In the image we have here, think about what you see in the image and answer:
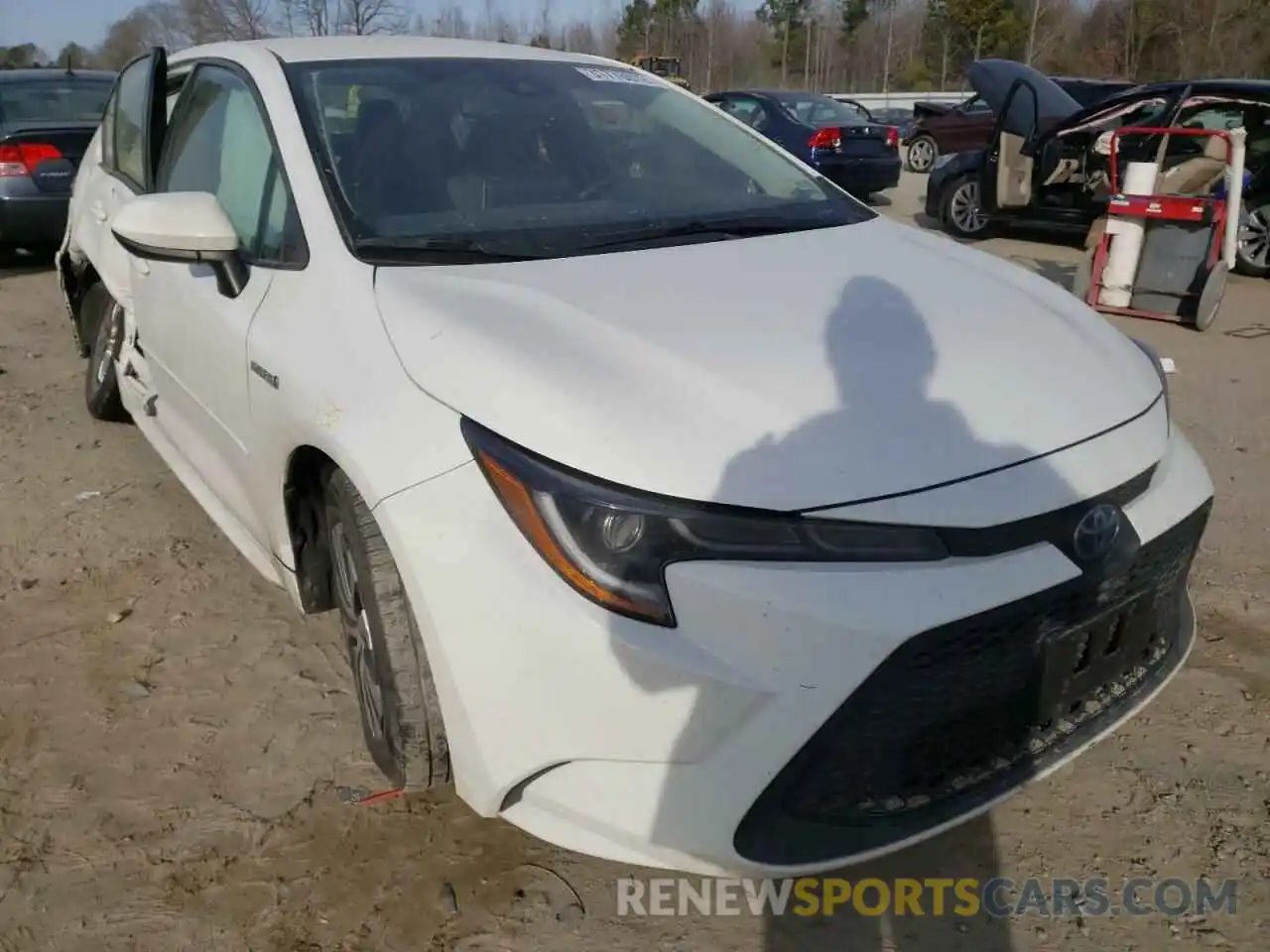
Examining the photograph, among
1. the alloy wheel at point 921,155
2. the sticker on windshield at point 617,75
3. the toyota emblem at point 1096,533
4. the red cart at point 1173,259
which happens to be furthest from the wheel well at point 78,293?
the alloy wheel at point 921,155

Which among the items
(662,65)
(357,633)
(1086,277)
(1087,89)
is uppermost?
(1087,89)

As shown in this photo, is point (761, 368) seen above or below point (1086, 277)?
above

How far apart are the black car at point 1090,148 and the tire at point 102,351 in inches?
283

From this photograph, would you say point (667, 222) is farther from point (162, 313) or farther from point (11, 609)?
point (11, 609)

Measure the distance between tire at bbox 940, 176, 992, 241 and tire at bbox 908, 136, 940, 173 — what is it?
28.6 feet

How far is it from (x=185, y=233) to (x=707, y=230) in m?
1.23

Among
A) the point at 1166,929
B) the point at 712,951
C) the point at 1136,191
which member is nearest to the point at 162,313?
the point at 712,951

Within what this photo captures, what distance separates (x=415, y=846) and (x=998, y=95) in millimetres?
8480

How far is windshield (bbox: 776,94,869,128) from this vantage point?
13.1 m

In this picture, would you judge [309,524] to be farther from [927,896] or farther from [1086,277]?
[1086,277]

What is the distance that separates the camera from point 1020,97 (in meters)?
8.70

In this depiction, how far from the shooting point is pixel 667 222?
262cm

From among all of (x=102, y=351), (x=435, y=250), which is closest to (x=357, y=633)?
(x=435, y=250)

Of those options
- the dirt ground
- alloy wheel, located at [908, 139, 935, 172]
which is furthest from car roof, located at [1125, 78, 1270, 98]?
alloy wheel, located at [908, 139, 935, 172]
